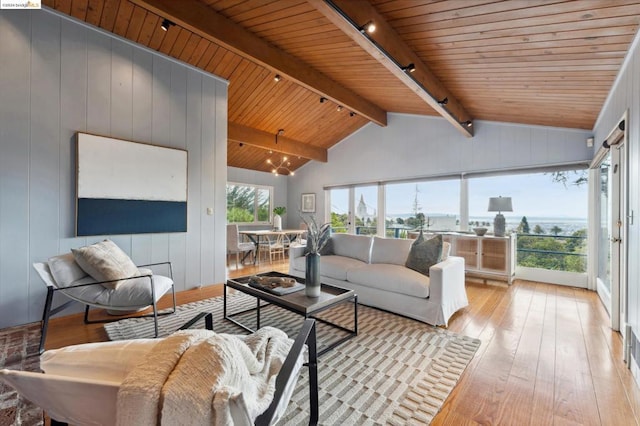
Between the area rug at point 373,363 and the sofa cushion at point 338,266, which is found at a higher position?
the sofa cushion at point 338,266

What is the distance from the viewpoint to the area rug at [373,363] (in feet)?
5.21

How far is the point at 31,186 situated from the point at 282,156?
5334 millimetres

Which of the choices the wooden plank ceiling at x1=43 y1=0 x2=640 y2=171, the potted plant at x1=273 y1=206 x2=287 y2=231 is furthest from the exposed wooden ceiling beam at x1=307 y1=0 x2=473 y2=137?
the potted plant at x1=273 y1=206 x2=287 y2=231

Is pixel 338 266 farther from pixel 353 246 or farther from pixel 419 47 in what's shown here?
pixel 419 47

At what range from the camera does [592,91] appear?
9.62 feet

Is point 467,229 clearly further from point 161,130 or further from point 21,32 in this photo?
point 21,32

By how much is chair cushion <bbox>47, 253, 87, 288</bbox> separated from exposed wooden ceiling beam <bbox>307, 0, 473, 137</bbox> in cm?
301

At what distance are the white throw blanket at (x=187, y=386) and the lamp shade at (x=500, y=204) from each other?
4891 mm

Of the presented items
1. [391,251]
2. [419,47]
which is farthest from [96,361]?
[419,47]

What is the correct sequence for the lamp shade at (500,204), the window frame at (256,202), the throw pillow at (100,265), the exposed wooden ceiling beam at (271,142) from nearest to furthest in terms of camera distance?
the throw pillow at (100,265) < the lamp shade at (500,204) < the exposed wooden ceiling beam at (271,142) < the window frame at (256,202)

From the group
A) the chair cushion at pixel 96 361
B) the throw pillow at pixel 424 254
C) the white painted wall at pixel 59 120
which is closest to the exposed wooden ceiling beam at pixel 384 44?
the throw pillow at pixel 424 254

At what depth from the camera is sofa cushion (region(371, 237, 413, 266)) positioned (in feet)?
11.3

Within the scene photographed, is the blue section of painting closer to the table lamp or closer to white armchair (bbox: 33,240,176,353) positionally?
white armchair (bbox: 33,240,176,353)

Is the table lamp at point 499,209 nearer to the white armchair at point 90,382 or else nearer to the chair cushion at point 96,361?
the white armchair at point 90,382
